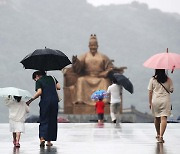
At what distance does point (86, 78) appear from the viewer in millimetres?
29047

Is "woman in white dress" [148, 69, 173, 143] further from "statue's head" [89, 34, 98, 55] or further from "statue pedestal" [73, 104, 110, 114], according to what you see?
"statue's head" [89, 34, 98, 55]

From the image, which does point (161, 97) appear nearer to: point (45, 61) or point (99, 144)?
point (99, 144)

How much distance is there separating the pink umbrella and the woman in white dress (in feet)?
0.46

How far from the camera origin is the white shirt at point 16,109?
11492mm

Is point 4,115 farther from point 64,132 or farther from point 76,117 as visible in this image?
point 64,132

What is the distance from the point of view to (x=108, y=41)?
205ft

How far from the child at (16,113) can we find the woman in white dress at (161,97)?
1.85 m

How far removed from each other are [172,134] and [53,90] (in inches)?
146

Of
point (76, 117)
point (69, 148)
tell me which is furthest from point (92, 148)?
point (76, 117)

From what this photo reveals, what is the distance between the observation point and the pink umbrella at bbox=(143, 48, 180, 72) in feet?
39.0

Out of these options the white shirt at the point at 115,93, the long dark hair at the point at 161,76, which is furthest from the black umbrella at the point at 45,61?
the white shirt at the point at 115,93

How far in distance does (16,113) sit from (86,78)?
1758cm

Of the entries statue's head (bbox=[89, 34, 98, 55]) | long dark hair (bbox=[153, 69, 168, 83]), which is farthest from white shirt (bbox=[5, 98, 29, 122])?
statue's head (bbox=[89, 34, 98, 55])

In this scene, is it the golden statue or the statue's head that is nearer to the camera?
the golden statue
